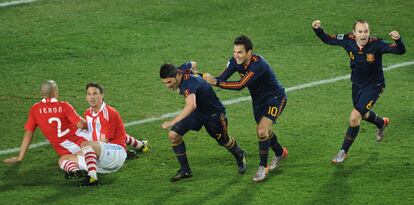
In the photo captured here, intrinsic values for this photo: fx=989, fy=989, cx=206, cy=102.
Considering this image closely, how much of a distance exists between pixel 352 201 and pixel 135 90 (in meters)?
6.13

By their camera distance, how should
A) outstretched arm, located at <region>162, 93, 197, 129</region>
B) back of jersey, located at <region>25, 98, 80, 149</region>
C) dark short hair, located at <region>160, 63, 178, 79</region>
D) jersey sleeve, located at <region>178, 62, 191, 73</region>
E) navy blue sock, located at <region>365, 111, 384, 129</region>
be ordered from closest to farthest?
outstretched arm, located at <region>162, 93, 197, 129</region>
dark short hair, located at <region>160, 63, 178, 79</region>
jersey sleeve, located at <region>178, 62, 191, 73</region>
back of jersey, located at <region>25, 98, 80, 149</region>
navy blue sock, located at <region>365, 111, 384, 129</region>

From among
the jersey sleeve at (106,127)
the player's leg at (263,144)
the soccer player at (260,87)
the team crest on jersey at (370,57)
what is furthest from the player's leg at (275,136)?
the jersey sleeve at (106,127)

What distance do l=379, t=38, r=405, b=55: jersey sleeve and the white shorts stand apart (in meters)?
3.84

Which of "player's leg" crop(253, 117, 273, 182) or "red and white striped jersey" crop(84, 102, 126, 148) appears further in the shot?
"red and white striped jersey" crop(84, 102, 126, 148)

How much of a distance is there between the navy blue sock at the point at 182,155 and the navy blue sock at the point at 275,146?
1.24 metres

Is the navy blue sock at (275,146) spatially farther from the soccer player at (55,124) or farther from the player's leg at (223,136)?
the soccer player at (55,124)

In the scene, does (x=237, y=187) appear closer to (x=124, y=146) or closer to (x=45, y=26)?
(x=124, y=146)

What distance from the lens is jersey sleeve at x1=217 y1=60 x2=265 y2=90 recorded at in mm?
12716

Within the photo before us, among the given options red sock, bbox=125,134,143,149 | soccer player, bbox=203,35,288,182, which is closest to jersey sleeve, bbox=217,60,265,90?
soccer player, bbox=203,35,288,182

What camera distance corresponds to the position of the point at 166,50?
62.9 ft

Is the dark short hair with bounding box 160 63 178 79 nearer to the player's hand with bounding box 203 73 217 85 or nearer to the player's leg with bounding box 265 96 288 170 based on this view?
the player's hand with bounding box 203 73 217 85

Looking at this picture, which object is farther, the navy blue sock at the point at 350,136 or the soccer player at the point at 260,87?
the navy blue sock at the point at 350,136

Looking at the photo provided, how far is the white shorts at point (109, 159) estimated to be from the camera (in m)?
13.2

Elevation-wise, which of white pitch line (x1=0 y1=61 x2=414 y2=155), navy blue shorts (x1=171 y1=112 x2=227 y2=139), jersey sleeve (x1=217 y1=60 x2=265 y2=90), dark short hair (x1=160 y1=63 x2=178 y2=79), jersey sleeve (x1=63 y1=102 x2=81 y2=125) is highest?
dark short hair (x1=160 y1=63 x2=178 y2=79)
